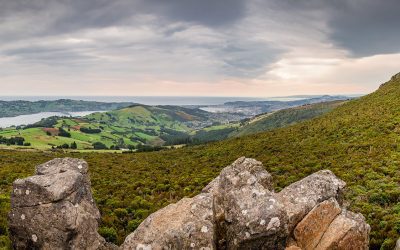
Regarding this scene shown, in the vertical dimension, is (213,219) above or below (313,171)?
above

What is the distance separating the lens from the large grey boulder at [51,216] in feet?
55.2

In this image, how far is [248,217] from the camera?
15.4 meters

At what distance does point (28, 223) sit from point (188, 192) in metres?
19.6

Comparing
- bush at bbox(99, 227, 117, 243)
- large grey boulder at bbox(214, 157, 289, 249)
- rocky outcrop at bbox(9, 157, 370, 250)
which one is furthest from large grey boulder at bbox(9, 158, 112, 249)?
large grey boulder at bbox(214, 157, 289, 249)

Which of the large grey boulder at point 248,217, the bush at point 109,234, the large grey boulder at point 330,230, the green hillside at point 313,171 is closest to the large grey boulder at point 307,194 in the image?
the large grey boulder at point 330,230

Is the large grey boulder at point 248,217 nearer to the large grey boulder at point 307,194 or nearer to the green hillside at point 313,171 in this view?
the large grey boulder at point 307,194

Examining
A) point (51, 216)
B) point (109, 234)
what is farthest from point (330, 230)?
point (109, 234)

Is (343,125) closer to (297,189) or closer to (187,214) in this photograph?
(297,189)

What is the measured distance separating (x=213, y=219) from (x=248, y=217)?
1.76 meters

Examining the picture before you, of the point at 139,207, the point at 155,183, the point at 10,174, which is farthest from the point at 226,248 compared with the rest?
the point at 10,174

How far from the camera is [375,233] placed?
1966cm

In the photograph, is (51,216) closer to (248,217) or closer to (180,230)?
(180,230)

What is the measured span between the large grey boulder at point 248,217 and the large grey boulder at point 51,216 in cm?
673

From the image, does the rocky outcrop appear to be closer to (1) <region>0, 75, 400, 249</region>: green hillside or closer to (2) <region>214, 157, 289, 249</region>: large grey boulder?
(2) <region>214, 157, 289, 249</region>: large grey boulder
